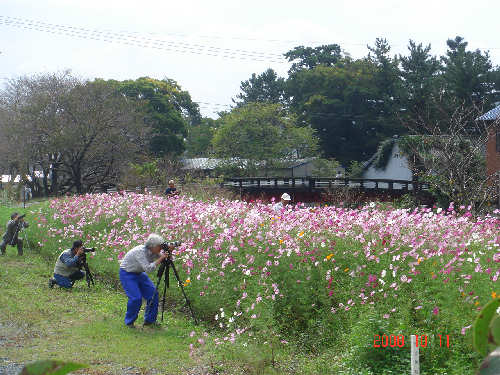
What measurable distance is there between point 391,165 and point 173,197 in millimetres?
30161

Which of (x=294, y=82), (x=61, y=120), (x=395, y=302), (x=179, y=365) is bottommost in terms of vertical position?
(x=179, y=365)

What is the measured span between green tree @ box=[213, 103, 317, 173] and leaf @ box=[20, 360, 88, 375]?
43200 millimetres

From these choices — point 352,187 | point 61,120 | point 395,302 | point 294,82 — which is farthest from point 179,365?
point 294,82

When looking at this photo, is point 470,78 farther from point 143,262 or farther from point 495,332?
point 495,332

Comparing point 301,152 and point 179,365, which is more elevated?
point 301,152

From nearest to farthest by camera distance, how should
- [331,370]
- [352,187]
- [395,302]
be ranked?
1. [331,370]
2. [395,302]
3. [352,187]

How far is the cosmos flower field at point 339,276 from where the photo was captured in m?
6.45

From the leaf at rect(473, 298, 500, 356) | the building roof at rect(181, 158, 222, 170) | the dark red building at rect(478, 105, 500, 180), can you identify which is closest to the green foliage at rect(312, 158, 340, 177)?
the building roof at rect(181, 158, 222, 170)

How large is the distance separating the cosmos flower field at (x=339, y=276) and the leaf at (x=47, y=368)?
573 cm

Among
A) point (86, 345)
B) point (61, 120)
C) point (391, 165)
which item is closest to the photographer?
point (86, 345)

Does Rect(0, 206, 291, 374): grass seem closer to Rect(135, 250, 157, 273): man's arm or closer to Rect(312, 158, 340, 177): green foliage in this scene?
Rect(135, 250, 157, 273): man's arm

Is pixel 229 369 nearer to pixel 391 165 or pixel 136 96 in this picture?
pixel 391 165

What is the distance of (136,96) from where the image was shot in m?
48.5

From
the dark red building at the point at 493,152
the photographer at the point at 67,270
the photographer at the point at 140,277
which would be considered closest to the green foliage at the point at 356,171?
the dark red building at the point at 493,152
